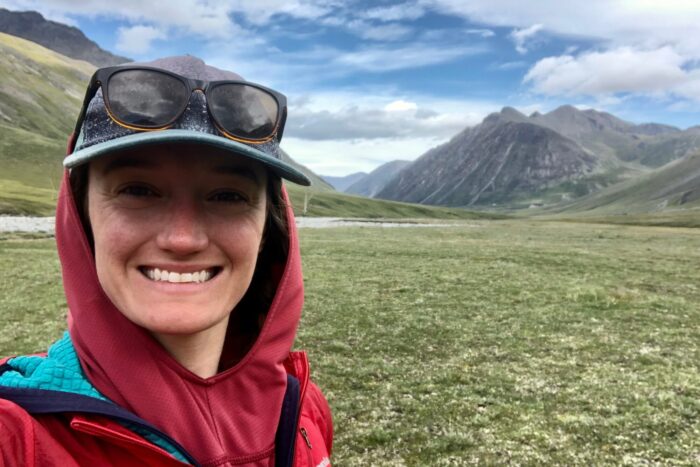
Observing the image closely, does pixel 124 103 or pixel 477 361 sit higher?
pixel 124 103

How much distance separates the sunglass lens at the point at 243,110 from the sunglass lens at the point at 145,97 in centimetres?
22

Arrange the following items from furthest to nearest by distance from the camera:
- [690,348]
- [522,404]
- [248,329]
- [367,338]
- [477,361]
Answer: [367,338] → [690,348] → [477,361] → [522,404] → [248,329]

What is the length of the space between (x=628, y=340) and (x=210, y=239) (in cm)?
2143

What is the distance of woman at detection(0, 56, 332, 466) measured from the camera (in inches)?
115

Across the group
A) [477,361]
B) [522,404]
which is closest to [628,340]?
[477,361]

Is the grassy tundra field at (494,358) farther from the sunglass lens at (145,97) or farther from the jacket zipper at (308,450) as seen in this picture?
the sunglass lens at (145,97)

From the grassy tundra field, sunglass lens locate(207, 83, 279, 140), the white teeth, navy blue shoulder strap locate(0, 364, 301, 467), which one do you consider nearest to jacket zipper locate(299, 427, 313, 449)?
navy blue shoulder strap locate(0, 364, 301, 467)

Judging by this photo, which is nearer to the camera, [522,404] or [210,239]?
[210,239]

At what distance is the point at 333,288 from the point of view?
3141cm

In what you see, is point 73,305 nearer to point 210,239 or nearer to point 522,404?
point 210,239

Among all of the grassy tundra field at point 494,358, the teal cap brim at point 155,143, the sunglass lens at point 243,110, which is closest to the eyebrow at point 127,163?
the teal cap brim at point 155,143

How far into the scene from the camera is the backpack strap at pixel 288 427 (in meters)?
3.92

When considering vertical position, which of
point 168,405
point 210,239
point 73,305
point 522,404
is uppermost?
point 210,239

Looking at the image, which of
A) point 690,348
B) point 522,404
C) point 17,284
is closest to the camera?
point 522,404
